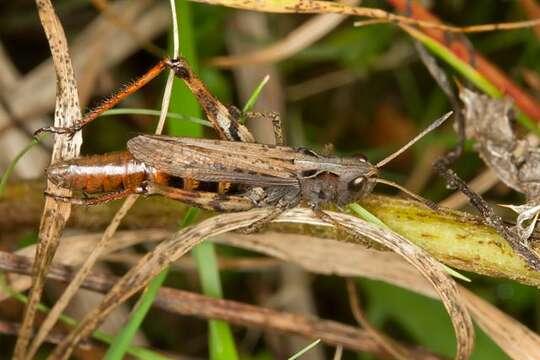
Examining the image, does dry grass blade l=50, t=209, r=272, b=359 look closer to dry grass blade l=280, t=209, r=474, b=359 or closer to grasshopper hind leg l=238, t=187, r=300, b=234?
grasshopper hind leg l=238, t=187, r=300, b=234

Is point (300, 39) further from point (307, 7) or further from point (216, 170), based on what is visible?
point (216, 170)

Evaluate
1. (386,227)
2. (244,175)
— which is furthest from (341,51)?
(386,227)

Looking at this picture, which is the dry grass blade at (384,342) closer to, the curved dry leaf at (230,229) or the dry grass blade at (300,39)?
the curved dry leaf at (230,229)

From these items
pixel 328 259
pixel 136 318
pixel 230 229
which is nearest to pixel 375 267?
pixel 328 259

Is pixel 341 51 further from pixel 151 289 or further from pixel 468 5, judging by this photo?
pixel 151 289

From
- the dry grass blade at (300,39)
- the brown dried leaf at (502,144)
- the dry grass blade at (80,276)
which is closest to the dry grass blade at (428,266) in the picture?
the brown dried leaf at (502,144)

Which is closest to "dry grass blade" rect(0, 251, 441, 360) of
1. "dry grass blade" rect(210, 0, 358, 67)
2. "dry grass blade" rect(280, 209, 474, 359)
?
"dry grass blade" rect(280, 209, 474, 359)
